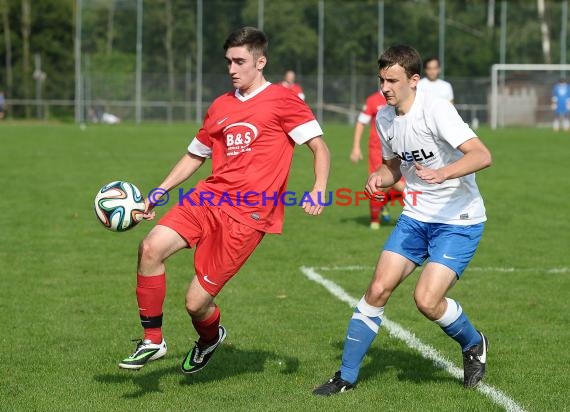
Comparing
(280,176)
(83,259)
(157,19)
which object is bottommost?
(83,259)

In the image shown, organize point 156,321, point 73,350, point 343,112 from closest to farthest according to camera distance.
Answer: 1. point 156,321
2. point 73,350
3. point 343,112

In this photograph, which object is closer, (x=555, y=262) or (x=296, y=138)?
(x=296, y=138)

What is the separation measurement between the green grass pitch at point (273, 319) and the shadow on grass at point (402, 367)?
0.05 feet

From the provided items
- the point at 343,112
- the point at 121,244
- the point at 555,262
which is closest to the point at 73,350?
the point at 121,244

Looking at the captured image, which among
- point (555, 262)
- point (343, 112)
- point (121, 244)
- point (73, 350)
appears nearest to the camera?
point (73, 350)

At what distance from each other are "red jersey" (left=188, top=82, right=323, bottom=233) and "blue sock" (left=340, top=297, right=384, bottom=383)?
0.77 m

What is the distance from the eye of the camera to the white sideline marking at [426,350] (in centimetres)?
567

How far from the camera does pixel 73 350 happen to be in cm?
688

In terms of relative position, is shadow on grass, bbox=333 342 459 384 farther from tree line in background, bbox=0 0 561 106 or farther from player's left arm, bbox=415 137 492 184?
tree line in background, bbox=0 0 561 106

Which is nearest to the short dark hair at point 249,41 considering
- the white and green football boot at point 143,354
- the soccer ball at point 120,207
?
the soccer ball at point 120,207

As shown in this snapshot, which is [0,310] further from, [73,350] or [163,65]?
[163,65]

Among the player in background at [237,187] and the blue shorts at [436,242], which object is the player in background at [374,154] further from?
the player in background at [237,187]

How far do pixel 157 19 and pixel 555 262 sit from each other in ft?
134

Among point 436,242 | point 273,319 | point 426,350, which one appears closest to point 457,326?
point 436,242
